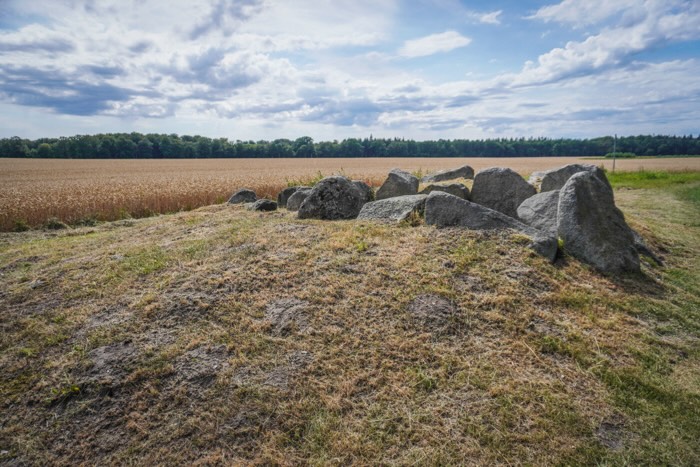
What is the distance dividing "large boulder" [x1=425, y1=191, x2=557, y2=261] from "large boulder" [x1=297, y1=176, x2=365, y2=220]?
2.25 meters

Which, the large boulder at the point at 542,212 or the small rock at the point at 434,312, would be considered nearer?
the small rock at the point at 434,312

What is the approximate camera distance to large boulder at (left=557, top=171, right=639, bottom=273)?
23.0ft

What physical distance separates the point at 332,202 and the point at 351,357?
5.37m

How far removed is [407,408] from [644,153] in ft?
407

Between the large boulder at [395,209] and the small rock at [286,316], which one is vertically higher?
the large boulder at [395,209]

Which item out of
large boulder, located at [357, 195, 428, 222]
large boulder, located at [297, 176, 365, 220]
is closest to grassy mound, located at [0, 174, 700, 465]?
large boulder, located at [357, 195, 428, 222]

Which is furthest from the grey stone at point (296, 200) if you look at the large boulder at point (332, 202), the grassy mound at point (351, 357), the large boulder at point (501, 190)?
the large boulder at point (501, 190)

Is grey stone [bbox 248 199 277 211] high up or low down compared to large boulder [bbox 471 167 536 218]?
down

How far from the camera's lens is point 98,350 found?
4863mm

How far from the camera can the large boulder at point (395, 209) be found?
825 cm

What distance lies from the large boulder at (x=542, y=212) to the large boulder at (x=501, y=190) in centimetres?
84

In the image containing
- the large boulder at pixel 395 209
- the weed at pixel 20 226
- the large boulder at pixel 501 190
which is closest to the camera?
the large boulder at pixel 395 209

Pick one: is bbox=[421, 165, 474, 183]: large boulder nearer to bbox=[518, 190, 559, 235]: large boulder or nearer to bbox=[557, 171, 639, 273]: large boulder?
bbox=[518, 190, 559, 235]: large boulder

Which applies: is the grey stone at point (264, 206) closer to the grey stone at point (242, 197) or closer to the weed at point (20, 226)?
the grey stone at point (242, 197)
